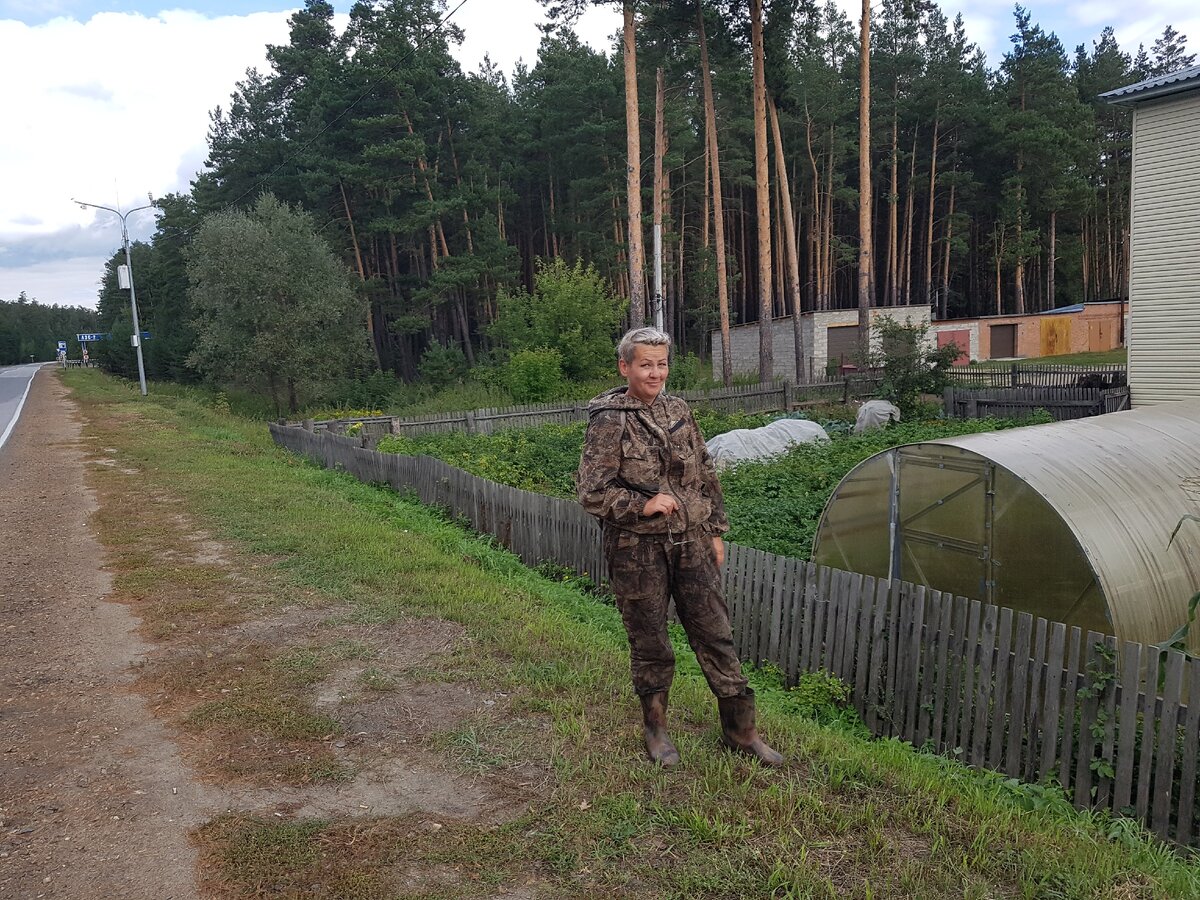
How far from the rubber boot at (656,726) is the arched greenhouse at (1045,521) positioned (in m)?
3.43

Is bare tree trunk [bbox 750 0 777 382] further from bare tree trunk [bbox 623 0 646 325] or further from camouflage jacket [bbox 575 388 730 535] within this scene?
camouflage jacket [bbox 575 388 730 535]

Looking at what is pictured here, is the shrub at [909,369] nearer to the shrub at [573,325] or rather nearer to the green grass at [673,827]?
the shrub at [573,325]

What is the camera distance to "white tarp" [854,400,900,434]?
1977cm

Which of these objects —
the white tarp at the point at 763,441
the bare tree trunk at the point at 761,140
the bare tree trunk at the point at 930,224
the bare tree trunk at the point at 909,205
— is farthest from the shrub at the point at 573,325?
the bare tree trunk at the point at 930,224

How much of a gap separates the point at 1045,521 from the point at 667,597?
354cm

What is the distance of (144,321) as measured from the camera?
6969 centimetres

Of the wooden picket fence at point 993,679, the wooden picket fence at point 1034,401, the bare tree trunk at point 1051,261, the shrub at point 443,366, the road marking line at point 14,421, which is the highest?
the bare tree trunk at point 1051,261

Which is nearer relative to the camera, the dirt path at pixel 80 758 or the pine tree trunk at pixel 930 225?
the dirt path at pixel 80 758

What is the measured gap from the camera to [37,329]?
466ft

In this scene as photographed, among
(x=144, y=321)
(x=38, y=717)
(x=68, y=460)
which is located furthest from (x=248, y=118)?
(x=38, y=717)

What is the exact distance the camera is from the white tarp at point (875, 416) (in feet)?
64.8

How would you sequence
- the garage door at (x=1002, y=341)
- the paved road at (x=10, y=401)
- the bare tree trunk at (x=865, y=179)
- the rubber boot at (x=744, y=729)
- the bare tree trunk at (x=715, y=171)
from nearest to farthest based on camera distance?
1. the rubber boot at (x=744, y=729)
2. the bare tree trunk at (x=865, y=179)
3. the paved road at (x=10, y=401)
4. the bare tree trunk at (x=715, y=171)
5. the garage door at (x=1002, y=341)

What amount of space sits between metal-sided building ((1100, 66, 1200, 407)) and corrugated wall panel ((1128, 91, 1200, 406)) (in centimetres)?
2

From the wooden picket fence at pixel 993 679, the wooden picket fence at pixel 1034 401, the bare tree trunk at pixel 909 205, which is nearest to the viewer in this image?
the wooden picket fence at pixel 993 679
